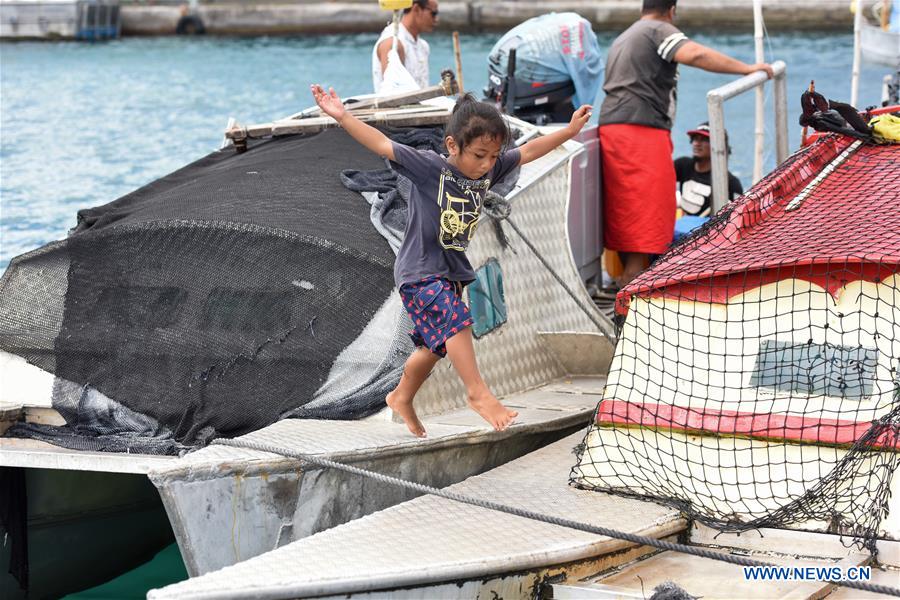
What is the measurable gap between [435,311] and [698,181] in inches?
200

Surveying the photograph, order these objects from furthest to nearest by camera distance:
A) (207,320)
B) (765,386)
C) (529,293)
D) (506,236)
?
(529,293), (506,236), (207,320), (765,386)

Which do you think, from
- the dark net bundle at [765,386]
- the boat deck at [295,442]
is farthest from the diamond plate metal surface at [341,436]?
the dark net bundle at [765,386]

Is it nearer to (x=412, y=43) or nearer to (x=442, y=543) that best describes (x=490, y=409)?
(x=442, y=543)

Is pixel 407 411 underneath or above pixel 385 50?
underneath

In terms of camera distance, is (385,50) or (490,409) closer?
(490,409)

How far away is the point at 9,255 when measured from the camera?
40.0ft

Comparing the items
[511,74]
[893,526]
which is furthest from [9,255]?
[893,526]

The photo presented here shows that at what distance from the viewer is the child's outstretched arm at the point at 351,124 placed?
426cm

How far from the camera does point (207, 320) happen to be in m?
4.95

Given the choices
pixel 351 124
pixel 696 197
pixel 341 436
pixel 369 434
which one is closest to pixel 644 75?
pixel 696 197

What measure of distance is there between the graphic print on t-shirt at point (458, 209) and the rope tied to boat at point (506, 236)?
73 centimetres

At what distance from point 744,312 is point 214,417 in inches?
82.3

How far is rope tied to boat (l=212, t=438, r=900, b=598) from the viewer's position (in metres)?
3.61

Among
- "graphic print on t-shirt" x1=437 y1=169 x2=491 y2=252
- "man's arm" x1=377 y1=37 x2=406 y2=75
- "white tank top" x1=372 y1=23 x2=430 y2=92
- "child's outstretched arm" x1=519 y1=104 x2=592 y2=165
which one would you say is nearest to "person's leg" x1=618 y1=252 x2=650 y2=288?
"white tank top" x1=372 y1=23 x2=430 y2=92
